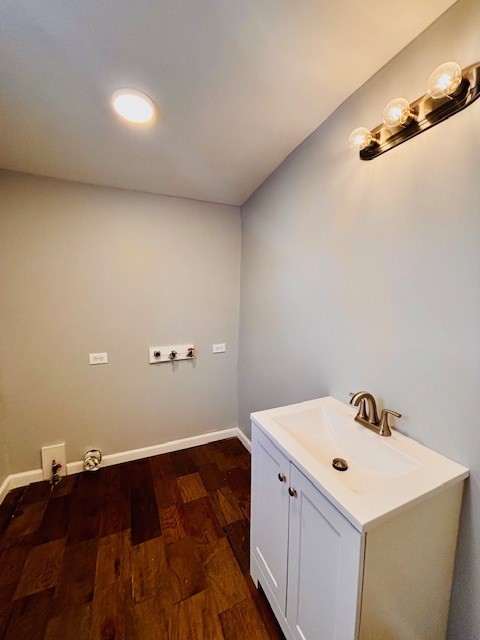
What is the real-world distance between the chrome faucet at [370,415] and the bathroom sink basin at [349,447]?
2 centimetres

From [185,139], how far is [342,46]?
2.82ft

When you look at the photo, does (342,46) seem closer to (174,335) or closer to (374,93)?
(374,93)

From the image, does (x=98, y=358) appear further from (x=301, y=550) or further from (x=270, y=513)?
(x=301, y=550)

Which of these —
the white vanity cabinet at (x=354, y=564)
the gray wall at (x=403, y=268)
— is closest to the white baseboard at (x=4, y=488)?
the white vanity cabinet at (x=354, y=564)

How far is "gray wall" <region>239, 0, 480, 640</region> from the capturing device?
79 centimetres

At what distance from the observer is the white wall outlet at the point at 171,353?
2.17m

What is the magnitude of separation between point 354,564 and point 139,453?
206 cm

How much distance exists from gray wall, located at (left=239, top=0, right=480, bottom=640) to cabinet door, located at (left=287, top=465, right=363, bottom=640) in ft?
1.56

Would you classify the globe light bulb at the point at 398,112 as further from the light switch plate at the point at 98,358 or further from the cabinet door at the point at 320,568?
the light switch plate at the point at 98,358

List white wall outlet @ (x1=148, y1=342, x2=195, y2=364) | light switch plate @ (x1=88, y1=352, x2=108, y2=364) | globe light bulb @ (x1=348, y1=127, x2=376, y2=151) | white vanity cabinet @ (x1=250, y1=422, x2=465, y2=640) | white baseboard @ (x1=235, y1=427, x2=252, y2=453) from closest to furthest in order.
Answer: white vanity cabinet @ (x1=250, y1=422, x2=465, y2=640) < globe light bulb @ (x1=348, y1=127, x2=376, y2=151) < light switch plate @ (x1=88, y1=352, x2=108, y2=364) < white wall outlet @ (x1=148, y1=342, x2=195, y2=364) < white baseboard @ (x1=235, y1=427, x2=252, y2=453)

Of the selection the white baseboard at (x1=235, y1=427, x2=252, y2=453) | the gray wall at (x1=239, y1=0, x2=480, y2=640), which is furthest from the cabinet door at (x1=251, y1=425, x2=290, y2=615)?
the white baseboard at (x1=235, y1=427, x2=252, y2=453)

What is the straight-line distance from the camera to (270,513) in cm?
106

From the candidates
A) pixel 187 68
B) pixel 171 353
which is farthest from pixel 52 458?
pixel 187 68

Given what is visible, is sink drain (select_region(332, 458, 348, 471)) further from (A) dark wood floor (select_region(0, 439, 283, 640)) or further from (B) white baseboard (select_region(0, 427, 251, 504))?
(B) white baseboard (select_region(0, 427, 251, 504))
